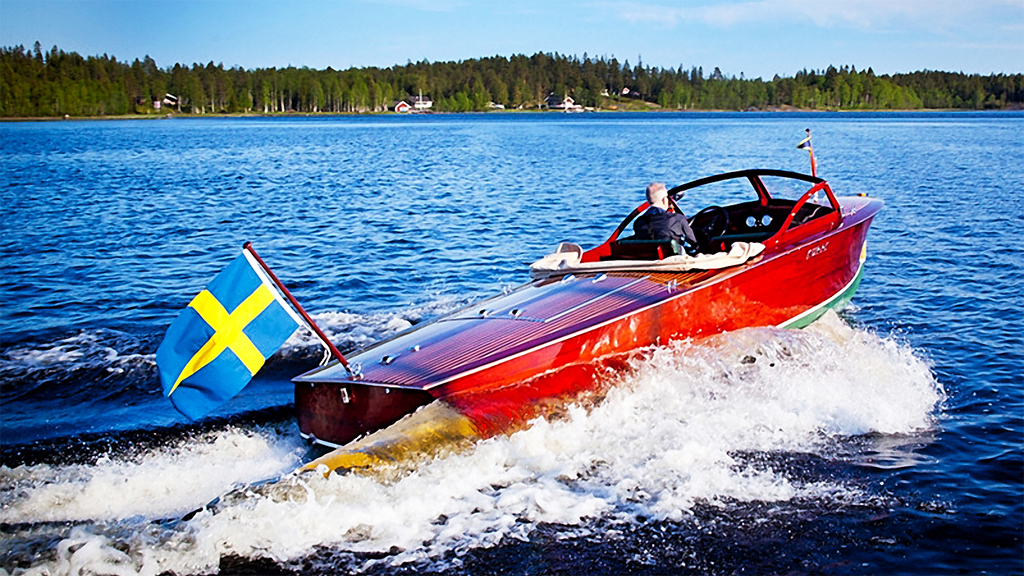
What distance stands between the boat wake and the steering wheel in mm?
1854

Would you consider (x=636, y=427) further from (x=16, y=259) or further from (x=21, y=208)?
(x=21, y=208)

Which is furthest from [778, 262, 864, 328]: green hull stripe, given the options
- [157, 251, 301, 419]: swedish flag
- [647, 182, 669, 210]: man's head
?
[157, 251, 301, 419]: swedish flag

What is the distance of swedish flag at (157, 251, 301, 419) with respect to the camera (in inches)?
250

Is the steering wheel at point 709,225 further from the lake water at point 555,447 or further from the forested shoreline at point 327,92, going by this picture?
the forested shoreline at point 327,92

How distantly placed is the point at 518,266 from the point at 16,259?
9879mm

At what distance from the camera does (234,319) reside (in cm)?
644

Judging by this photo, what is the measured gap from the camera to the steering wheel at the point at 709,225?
418 inches

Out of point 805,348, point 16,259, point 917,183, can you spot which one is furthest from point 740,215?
point 917,183

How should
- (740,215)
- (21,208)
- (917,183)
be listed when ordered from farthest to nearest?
(917,183), (21,208), (740,215)

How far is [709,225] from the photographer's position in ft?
35.7

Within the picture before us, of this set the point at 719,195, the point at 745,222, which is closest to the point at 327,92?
the point at 719,195

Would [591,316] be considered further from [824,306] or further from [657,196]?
[824,306]

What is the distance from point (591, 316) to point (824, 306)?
459 cm

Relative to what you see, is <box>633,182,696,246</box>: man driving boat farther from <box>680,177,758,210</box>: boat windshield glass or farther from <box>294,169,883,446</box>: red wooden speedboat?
<box>680,177,758,210</box>: boat windshield glass
